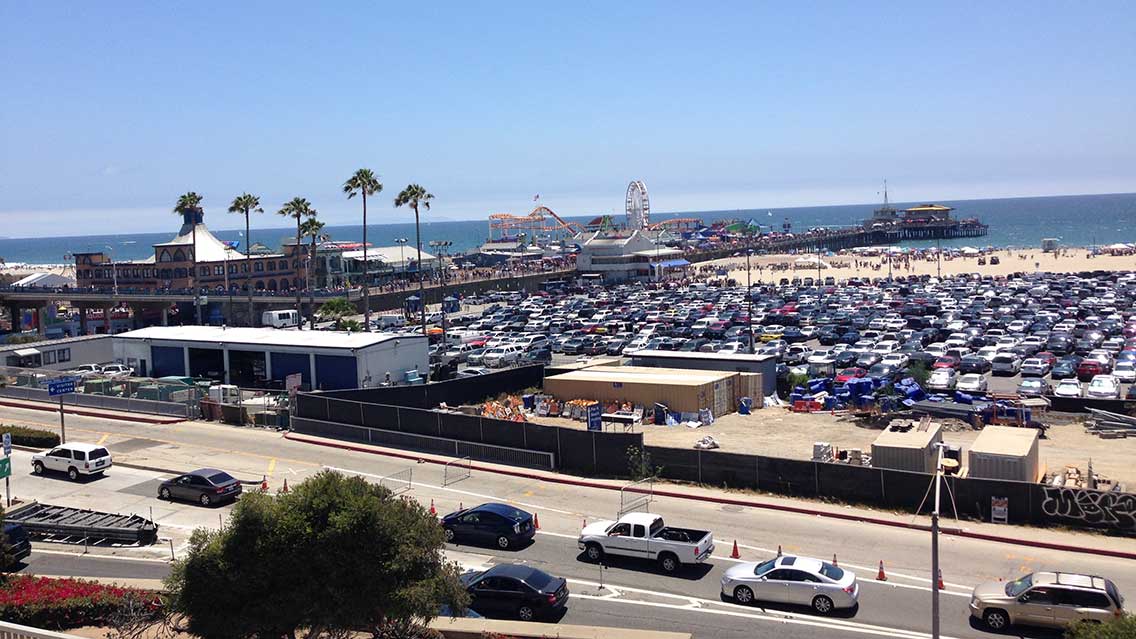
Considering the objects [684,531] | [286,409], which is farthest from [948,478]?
[286,409]

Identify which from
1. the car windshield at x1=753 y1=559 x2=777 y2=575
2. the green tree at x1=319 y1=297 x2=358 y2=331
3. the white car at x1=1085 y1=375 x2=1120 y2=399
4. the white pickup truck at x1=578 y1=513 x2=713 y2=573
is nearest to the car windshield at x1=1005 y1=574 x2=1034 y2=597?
the car windshield at x1=753 y1=559 x2=777 y2=575

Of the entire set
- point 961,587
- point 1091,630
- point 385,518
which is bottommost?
point 961,587

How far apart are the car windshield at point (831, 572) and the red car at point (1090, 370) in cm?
3678

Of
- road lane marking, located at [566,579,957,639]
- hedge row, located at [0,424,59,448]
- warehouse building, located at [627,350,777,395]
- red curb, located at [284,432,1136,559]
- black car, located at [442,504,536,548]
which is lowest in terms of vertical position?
red curb, located at [284,432,1136,559]

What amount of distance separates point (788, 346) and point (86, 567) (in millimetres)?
47240

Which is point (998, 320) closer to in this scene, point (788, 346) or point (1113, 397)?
point (788, 346)

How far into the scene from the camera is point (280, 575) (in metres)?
14.4

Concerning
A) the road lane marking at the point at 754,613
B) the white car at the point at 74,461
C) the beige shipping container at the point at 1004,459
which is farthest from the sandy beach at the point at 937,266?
the road lane marking at the point at 754,613

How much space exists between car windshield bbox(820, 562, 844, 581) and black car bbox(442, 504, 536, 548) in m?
7.75

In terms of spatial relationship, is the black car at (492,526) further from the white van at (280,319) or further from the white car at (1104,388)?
the white van at (280,319)

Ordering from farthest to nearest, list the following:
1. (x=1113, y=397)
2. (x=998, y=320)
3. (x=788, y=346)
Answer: (x=998, y=320)
(x=788, y=346)
(x=1113, y=397)

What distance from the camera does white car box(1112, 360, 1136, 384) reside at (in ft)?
161

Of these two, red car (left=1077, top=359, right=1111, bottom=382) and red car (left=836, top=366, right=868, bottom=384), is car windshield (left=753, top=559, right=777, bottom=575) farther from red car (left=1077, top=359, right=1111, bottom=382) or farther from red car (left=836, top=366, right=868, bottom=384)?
red car (left=1077, top=359, right=1111, bottom=382)

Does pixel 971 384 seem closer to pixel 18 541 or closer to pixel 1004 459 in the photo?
pixel 1004 459
